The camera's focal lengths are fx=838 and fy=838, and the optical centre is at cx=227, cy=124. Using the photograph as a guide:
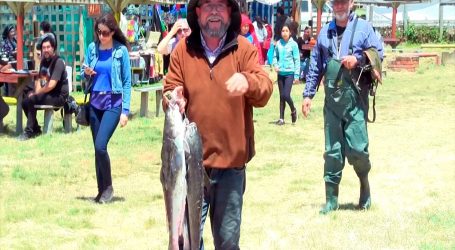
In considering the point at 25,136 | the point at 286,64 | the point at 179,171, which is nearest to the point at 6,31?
the point at 25,136

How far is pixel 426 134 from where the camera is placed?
42.3 feet

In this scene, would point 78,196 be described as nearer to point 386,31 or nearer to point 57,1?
point 57,1

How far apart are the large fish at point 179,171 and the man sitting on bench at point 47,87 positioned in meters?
8.37

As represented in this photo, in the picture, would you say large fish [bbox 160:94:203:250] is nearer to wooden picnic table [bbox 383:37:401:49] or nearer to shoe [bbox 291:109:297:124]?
shoe [bbox 291:109:297:124]

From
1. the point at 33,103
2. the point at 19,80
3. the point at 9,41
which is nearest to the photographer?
the point at 33,103

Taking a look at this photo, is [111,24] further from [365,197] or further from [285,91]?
[285,91]

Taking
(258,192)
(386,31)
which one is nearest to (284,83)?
(258,192)

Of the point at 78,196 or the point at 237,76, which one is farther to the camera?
the point at 78,196

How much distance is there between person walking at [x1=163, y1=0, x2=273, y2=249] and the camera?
4500 mm

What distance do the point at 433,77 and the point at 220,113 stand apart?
66.5ft

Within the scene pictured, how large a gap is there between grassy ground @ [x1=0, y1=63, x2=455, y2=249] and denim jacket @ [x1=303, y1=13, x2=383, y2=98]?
1.31 meters

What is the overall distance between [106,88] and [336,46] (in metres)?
2.27

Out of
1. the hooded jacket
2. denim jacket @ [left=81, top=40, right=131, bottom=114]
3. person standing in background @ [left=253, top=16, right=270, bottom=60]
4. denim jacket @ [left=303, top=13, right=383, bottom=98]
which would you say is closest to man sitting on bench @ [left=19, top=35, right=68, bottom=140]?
denim jacket @ [left=81, top=40, right=131, bottom=114]

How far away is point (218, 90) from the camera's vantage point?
4496 millimetres
